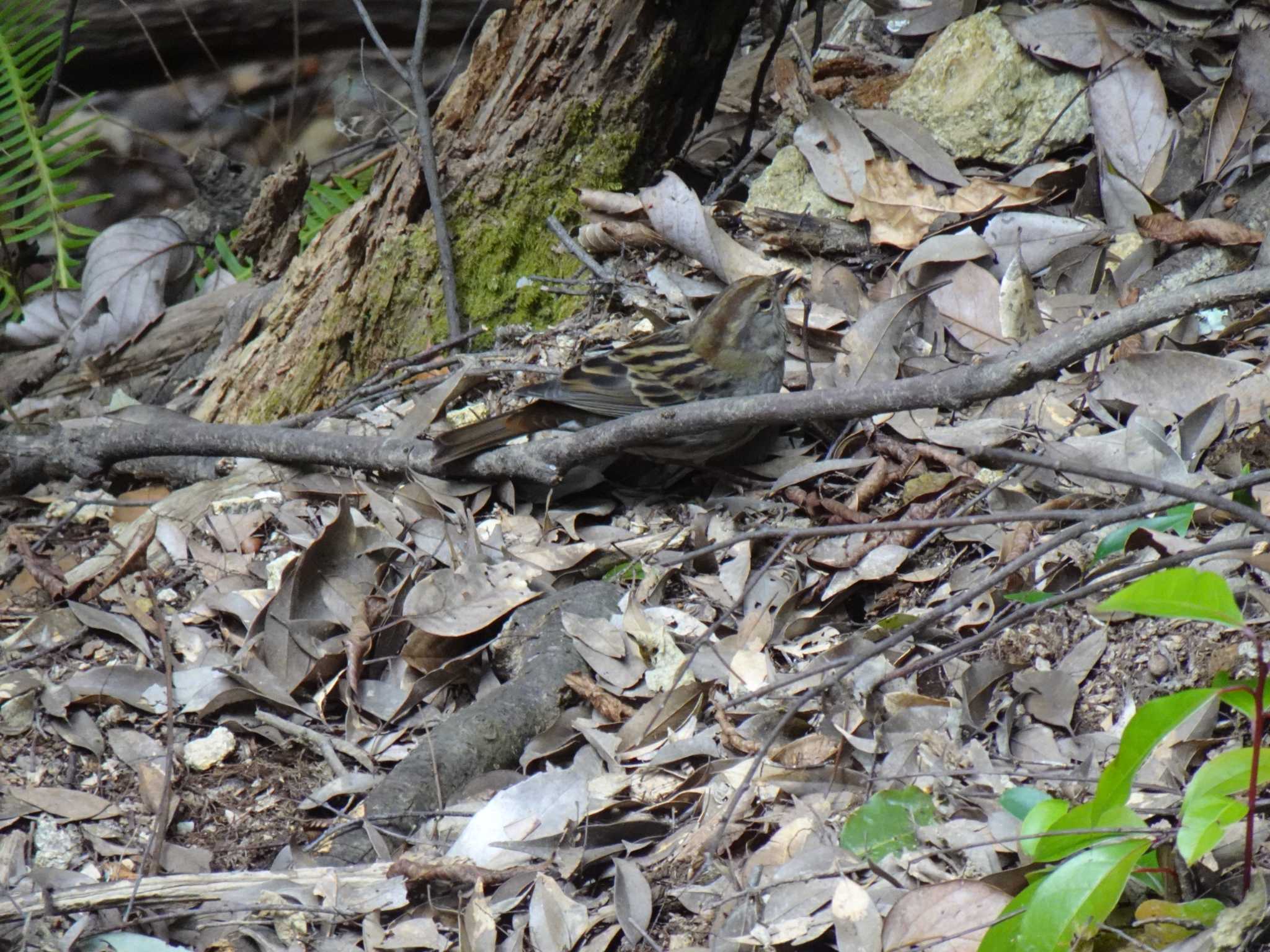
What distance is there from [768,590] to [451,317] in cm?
231

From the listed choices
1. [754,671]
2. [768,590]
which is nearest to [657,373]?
[768,590]

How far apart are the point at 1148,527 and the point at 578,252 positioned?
3220 mm

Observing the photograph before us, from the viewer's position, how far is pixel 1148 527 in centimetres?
308

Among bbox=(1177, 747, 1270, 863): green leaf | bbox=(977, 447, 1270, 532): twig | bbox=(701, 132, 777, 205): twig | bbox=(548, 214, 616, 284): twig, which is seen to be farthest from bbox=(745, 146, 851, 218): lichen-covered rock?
bbox=(1177, 747, 1270, 863): green leaf

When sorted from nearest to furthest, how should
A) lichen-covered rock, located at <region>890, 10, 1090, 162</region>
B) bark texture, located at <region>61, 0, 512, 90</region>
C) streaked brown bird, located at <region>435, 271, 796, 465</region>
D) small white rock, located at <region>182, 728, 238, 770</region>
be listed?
small white rock, located at <region>182, 728, 238, 770</region> < streaked brown bird, located at <region>435, 271, 796, 465</region> < lichen-covered rock, located at <region>890, 10, 1090, 162</region> < bark texture, located at <region>61, 0, 512, 90</region>

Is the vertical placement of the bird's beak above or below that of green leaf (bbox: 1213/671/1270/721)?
below

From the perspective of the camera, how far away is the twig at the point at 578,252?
5.48m

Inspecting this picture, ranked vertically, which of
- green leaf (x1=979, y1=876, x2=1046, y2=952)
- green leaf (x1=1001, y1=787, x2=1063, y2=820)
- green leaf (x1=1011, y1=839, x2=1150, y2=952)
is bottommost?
green leaf (x1=1001, y1=787, x2=1063, y2=820)

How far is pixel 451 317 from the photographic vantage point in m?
5.46

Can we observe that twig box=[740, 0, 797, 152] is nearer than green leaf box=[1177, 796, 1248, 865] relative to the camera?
No

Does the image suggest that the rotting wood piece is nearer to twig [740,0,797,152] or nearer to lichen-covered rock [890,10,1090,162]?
lichen-covered rock [890,10,1090,162]

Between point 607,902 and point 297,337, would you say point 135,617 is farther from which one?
point 607,902

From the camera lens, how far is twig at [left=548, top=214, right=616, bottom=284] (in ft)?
18.0

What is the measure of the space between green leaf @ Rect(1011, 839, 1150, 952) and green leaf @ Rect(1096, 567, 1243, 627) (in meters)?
0.52
